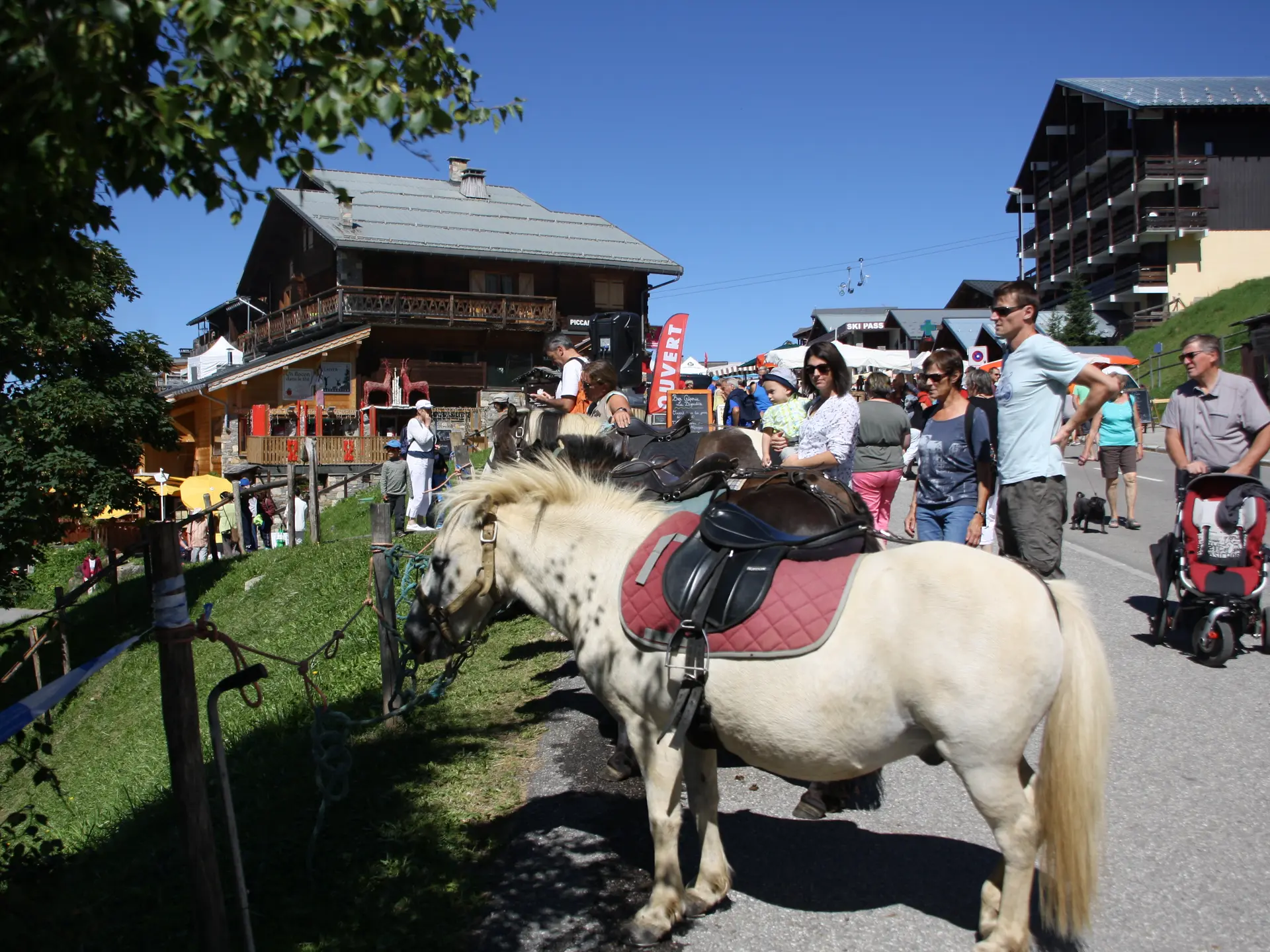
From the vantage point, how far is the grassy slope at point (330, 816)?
11.5ft

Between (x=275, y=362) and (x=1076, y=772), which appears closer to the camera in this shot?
(x=1076, y=772)

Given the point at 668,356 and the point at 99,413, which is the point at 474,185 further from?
the point at 99,413

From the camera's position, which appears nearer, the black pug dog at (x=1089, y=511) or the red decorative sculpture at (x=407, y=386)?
the black pug dog at (x=1089, y=511)

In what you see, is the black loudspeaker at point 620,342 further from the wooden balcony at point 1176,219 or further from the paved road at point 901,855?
the wooden balcony at point 1176,219

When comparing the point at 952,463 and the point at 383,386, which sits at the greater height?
the point at 383,386

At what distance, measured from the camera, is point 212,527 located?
18688 mm

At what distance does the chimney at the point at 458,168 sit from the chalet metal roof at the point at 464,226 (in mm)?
414

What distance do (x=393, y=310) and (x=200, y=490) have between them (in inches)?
604

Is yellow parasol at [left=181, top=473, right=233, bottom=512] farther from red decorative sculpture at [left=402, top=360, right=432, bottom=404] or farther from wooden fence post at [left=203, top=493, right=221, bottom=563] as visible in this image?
red decorative sculpture at [left=402, top=360, right=432, bottom=404]

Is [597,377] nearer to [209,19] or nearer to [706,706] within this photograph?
[706,706]

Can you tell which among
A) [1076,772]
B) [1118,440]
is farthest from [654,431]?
[1118,440]

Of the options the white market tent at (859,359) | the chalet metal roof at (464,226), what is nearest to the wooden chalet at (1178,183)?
the white market tent at (859,359)

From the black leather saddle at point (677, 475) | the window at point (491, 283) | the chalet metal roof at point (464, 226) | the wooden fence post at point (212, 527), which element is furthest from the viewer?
the window at point (491, 283)

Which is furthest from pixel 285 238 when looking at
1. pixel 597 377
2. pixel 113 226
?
pixel 113 226
